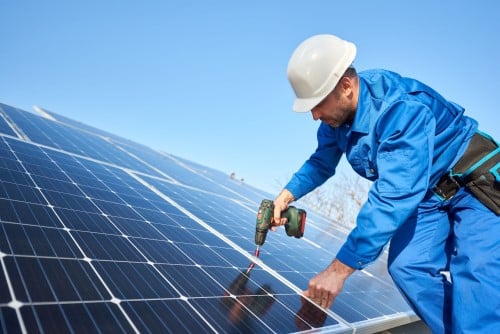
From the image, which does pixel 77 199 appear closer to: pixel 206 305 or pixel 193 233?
pixel 193 233

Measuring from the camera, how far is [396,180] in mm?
2887

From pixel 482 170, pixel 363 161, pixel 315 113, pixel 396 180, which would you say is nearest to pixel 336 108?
pixel 315 113

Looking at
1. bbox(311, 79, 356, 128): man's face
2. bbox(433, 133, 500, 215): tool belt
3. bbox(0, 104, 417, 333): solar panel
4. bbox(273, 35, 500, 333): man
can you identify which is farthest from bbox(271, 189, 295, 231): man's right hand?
bbox(433, 133, 500, 215): tool belt

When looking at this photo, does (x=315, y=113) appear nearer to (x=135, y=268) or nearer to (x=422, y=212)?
(x=422, y=212)

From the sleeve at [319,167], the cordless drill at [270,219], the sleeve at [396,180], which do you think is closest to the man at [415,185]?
the sleeve at [396,180]

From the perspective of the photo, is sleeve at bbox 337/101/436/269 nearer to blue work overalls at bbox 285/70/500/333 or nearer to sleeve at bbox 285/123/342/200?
blue work overalls at bbox 285/70/500/333

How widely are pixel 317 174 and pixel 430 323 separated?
1.97 meters

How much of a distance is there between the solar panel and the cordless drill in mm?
377

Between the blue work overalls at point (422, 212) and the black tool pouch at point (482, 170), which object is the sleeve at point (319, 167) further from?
the black tool pouch at point (482, 170)

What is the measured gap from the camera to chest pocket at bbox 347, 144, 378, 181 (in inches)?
135

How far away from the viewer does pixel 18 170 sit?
4.15m

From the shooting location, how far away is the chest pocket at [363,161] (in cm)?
342

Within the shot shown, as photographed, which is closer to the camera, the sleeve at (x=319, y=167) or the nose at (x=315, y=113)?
the nose at (x=315, y=113)

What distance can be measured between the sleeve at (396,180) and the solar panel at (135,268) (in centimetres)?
79
